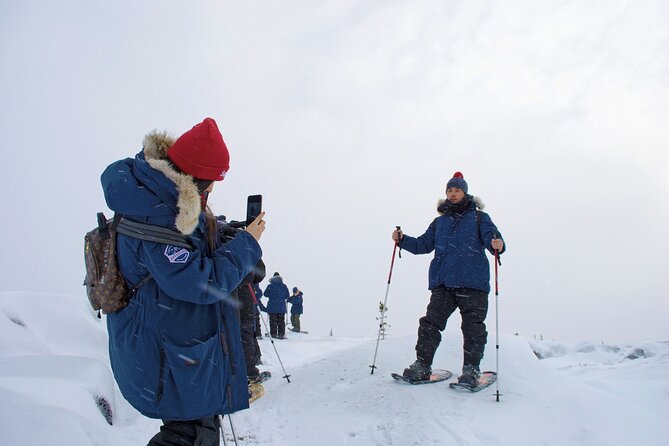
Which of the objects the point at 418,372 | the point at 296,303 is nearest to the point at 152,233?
the point at 418,372

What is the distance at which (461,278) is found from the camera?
17.4ft

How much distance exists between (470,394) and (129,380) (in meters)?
3.70

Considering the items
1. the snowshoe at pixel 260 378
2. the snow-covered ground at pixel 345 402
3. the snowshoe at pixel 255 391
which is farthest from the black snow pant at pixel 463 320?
the snowshoe at pixel 260 378

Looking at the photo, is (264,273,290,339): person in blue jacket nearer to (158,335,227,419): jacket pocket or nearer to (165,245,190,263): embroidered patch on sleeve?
(158,335,227,419): jacket pocket

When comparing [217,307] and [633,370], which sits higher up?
[217,307]

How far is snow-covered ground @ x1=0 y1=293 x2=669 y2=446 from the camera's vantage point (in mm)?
3201

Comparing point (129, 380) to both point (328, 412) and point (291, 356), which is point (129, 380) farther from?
point (291, 356)

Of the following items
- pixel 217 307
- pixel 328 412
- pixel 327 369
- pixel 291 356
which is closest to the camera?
pixel 217 307

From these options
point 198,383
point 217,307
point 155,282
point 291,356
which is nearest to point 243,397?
point 198,383

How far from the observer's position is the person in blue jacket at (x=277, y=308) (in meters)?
15.7

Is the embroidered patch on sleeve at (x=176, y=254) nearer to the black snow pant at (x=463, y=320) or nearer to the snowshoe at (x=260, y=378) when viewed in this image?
the black snow pant at (x=463, y=320)

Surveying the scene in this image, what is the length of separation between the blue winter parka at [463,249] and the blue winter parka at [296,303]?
13.2m

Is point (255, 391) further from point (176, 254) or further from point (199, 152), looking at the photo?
point (199, 152)

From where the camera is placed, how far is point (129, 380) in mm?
2197
